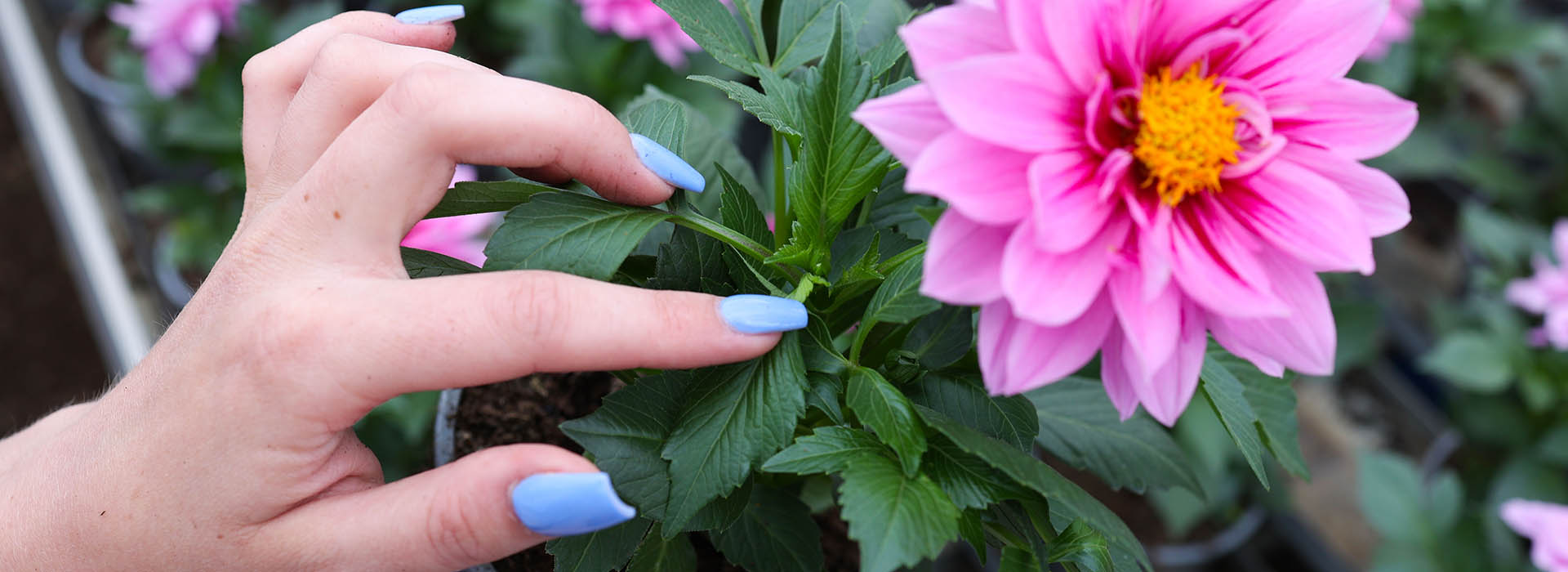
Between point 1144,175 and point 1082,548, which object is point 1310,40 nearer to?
point 1144,175

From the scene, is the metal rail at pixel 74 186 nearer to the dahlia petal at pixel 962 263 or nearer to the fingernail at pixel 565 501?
the fingernail at pixel 565 501

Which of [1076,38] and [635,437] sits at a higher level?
[1076,38]

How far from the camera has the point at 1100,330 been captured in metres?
0.45

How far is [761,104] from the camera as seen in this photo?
538 millimetres

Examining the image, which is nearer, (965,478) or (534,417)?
(965,478)

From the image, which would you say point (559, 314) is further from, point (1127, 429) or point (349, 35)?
point (1127, 429)

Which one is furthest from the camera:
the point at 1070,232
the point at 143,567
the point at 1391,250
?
the point at 1391,250

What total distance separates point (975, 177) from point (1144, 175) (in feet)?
0.37

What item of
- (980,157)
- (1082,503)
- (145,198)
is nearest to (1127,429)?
(1082,503)

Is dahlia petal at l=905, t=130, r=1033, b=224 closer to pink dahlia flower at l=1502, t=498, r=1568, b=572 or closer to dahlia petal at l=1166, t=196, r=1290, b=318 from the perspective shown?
dahlia petal at l=1166, t=196, r=1290, b=318

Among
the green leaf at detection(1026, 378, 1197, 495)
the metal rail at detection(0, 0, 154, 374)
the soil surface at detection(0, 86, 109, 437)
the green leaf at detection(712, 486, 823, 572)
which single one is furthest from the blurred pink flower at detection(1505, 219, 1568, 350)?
the soil surface at detection(0, 86, 109, 437)

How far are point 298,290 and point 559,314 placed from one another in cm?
13

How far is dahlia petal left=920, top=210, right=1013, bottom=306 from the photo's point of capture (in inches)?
16.6

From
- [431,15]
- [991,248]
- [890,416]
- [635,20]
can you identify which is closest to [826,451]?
[890,416]
